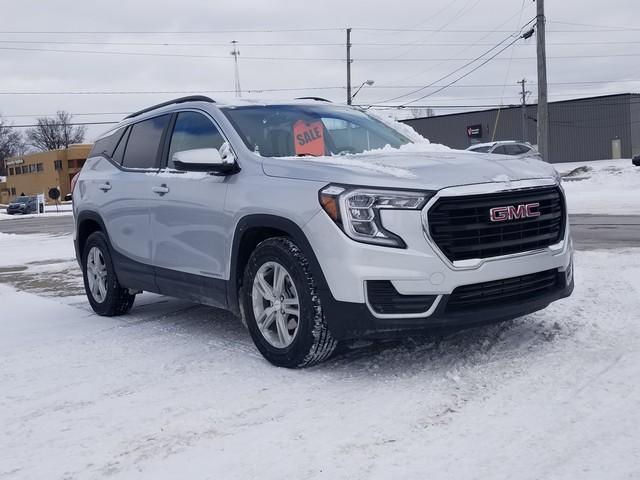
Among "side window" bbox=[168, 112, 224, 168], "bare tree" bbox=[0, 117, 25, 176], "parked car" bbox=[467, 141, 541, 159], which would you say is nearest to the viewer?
"side window" bbox=[168, 112, 224, 168]

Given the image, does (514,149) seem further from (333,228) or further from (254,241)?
(333,228)

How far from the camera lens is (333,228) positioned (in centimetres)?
400

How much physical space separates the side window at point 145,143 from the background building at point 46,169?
63.1m

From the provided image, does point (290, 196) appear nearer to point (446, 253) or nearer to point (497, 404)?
point (446, 253)

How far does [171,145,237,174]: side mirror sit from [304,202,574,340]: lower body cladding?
3.12 feet

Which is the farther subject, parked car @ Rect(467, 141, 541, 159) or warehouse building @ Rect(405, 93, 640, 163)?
warehouse building @ Rect(405, 93, 640, 163)

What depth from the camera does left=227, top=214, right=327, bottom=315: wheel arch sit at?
4145 millimetres

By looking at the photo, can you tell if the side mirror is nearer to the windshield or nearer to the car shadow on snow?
the windshield

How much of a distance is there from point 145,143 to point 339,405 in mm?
3337

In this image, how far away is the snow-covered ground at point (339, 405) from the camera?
2.99 m

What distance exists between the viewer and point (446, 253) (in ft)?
12.9

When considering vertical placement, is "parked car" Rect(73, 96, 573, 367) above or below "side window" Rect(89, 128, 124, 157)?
below

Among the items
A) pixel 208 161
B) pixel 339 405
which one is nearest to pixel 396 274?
pixel 339 405

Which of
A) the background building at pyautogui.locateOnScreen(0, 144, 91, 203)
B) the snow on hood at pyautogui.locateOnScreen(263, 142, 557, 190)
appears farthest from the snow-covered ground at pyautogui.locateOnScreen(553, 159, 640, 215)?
the background building at pyautogui.locateOnScreen(0, 144, 91, 203)
